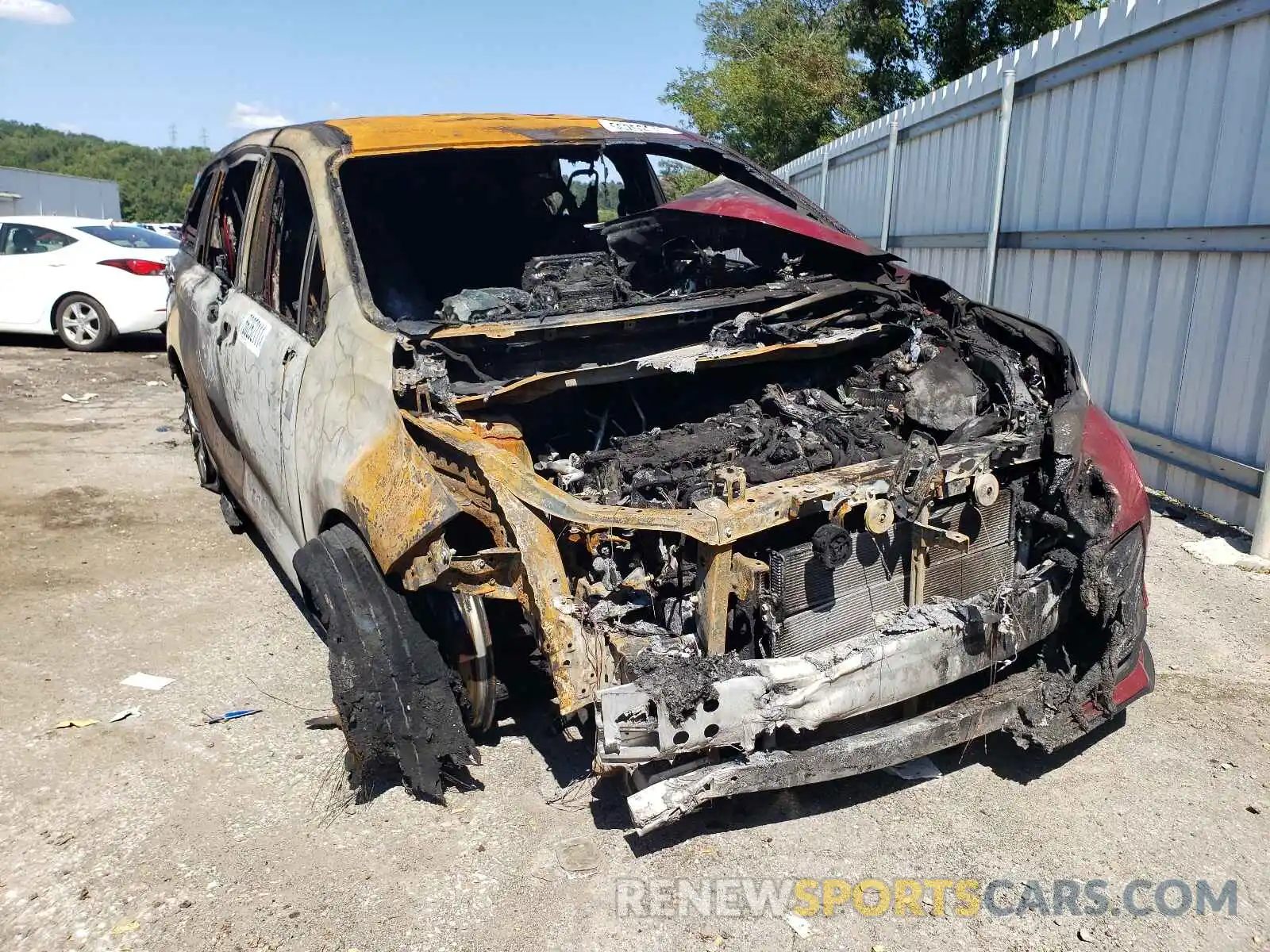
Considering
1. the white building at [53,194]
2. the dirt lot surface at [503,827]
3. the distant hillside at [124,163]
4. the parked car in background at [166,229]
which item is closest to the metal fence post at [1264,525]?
the dirt lot surface at [503,827]

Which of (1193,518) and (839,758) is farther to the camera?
(1193,518)

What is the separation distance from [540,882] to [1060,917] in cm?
130

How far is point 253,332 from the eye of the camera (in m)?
3.75

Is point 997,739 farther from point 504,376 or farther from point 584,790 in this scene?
point 504,376

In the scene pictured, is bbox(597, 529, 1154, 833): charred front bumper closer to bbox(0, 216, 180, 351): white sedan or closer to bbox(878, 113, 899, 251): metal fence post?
bbox(878, 113, 899, 251): metal fence post

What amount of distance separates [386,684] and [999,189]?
6387mm

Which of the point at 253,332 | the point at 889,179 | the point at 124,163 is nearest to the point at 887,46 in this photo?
the point at 889,179

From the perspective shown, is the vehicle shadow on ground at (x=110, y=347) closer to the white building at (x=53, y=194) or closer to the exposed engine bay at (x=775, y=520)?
the exposed engine bay at (x=775, y=520)

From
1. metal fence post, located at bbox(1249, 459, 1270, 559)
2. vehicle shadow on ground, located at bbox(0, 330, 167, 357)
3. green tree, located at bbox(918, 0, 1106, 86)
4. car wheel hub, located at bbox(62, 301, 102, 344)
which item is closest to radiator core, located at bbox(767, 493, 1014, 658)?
metal fence post, located at bbox(1249, 459, 1270, 559)

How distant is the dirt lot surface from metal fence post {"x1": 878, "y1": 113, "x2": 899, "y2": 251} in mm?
6801

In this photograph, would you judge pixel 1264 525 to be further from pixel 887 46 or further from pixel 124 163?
pixel 124 163

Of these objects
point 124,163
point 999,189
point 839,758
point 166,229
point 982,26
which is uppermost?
point 124,163

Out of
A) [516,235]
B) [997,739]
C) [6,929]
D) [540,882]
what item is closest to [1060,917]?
[997,739]

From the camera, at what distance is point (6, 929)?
7.40ft
